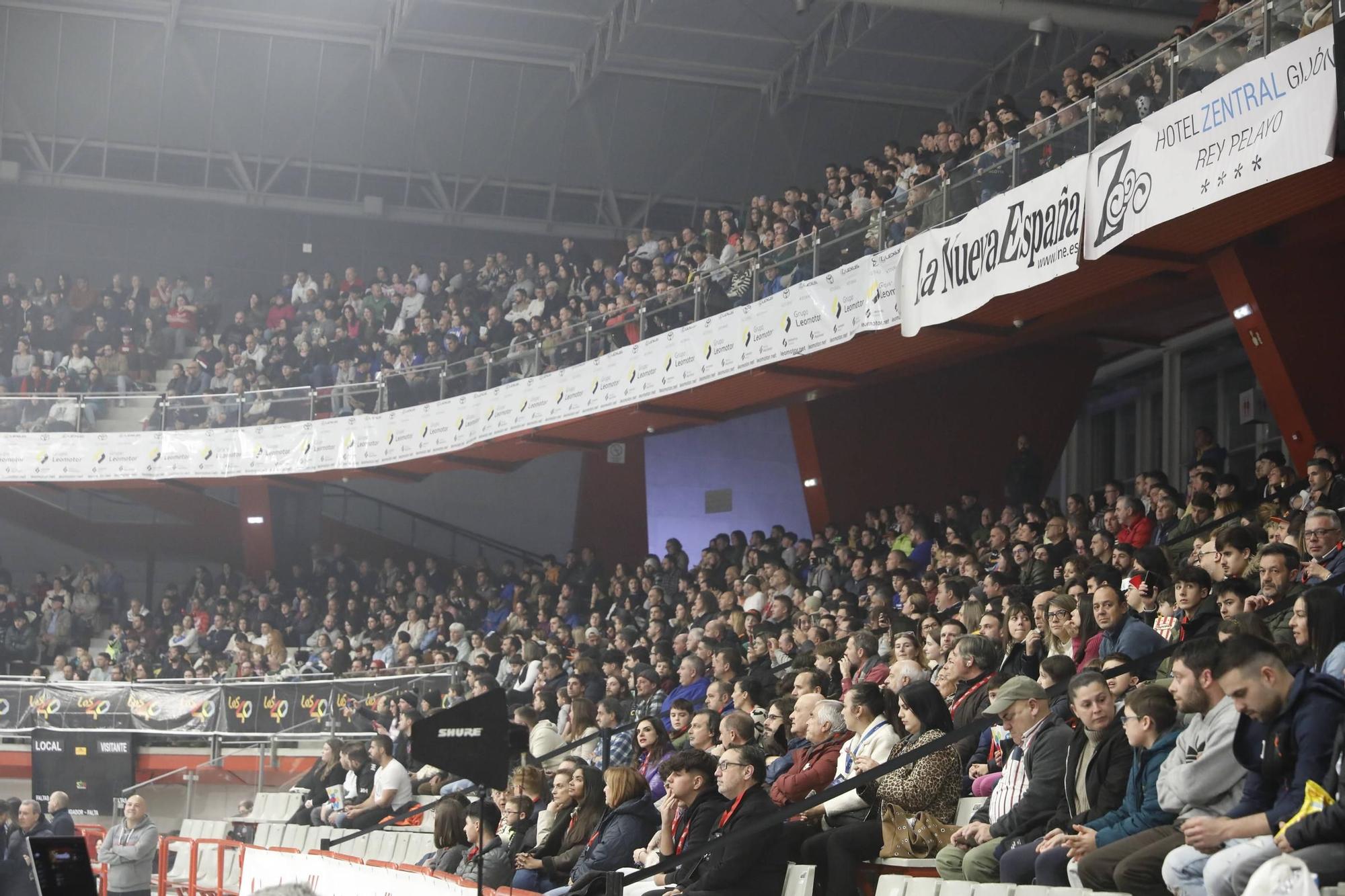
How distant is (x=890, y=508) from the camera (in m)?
15.6

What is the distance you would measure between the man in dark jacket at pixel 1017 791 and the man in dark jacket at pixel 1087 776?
95mm

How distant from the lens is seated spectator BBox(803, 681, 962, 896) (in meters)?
6.36

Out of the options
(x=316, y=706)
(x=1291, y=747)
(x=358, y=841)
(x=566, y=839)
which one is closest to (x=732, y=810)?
(x=566, y=839)

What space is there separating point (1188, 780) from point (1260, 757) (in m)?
0.42

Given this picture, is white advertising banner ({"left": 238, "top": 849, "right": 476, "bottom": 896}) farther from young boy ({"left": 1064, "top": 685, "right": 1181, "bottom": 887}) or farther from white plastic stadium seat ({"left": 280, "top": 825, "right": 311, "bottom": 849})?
young boy ({"left": 1064, "top": 685, "right": 1181, "bottom": 887})

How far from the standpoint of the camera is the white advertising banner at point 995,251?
997 centimetres

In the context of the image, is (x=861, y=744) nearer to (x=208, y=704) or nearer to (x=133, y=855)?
(x=133, y=855)

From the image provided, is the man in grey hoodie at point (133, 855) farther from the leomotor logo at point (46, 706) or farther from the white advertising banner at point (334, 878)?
the leomotor logo at point (46, 706)

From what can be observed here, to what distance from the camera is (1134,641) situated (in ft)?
22.3

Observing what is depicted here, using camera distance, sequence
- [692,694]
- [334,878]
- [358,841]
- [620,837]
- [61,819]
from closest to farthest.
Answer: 1. [620,837]
2. [334,878]
3. [358,841]
4. [692,694]
5. [61,819]

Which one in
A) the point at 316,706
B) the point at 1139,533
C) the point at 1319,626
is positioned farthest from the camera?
the point at 316,706

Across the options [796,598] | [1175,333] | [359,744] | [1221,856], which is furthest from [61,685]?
[1221,856]

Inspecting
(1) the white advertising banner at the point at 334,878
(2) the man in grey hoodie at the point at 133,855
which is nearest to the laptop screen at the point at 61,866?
(1) the white advertising banner at the point at 334,878

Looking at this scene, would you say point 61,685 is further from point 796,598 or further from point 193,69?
point 193,69
